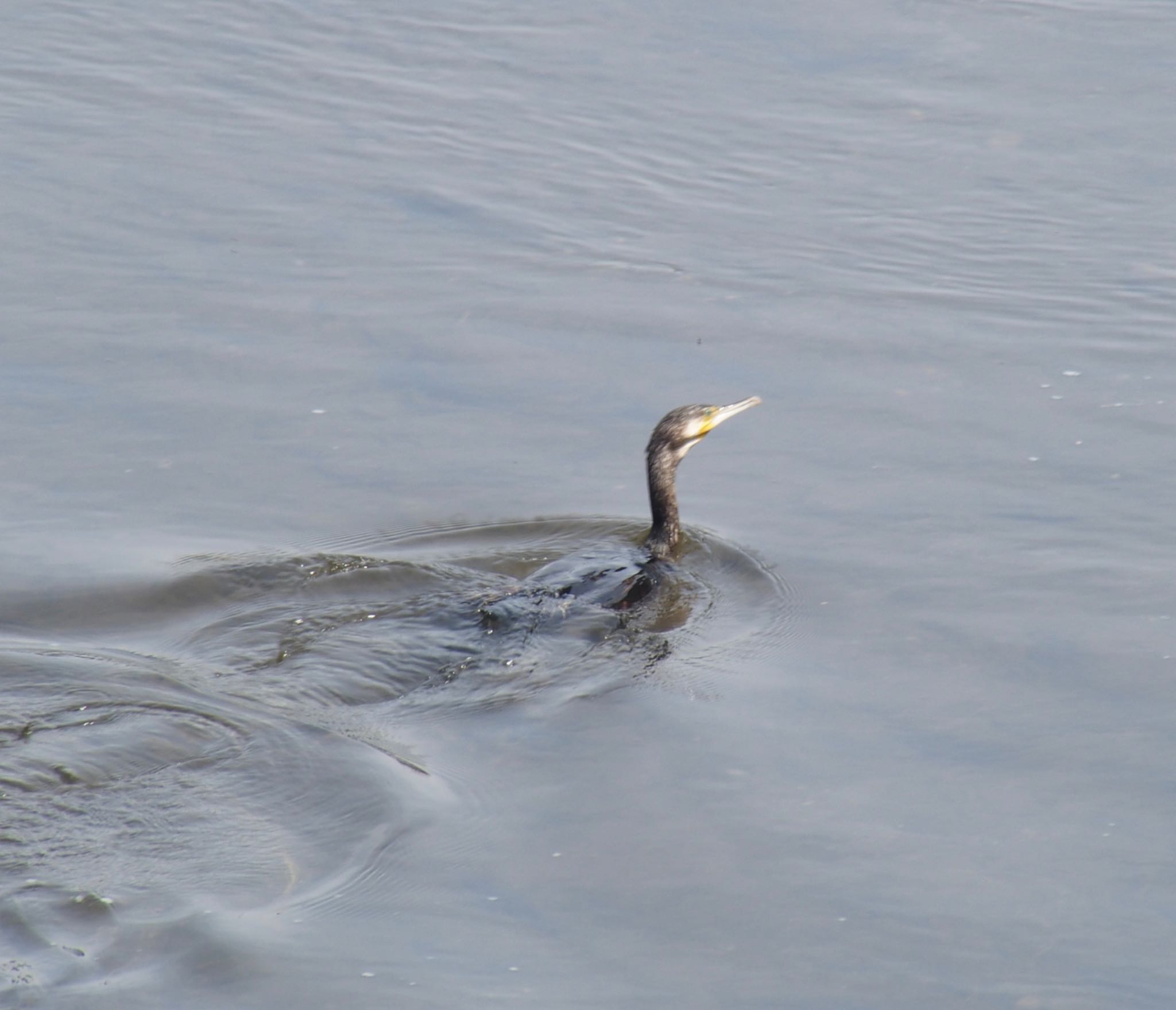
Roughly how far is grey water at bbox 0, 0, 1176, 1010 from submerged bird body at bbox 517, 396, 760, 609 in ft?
0.54

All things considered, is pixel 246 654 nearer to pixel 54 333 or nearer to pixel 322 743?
pixel 322 743

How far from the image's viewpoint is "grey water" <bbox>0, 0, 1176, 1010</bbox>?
5727 millimetres

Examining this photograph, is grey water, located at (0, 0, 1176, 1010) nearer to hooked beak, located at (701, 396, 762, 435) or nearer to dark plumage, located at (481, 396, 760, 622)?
dark plumage, located at (481, 396, 760, 622)

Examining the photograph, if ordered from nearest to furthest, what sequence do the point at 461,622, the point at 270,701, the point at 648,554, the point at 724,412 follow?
the point at 270,701 < the point at 461,622 < the point at 648,554 < the point at 724,412

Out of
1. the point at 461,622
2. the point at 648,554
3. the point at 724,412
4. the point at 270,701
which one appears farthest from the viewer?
the point at 724,412

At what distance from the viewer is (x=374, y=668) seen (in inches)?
297

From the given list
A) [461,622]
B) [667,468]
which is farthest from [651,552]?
[461,622]

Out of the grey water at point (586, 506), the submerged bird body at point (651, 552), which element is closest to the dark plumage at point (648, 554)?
the submerged bird body at point (651, 552)

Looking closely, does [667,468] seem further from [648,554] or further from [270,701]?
[270,701]

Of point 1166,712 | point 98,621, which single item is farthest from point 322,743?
point 1166,712

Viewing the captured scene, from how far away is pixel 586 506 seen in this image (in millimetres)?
9227

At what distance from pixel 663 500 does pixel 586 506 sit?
1.82 ft

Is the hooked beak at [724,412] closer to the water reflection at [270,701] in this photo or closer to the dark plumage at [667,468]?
the dark plumage at [667,468]

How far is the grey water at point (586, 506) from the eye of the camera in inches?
225
